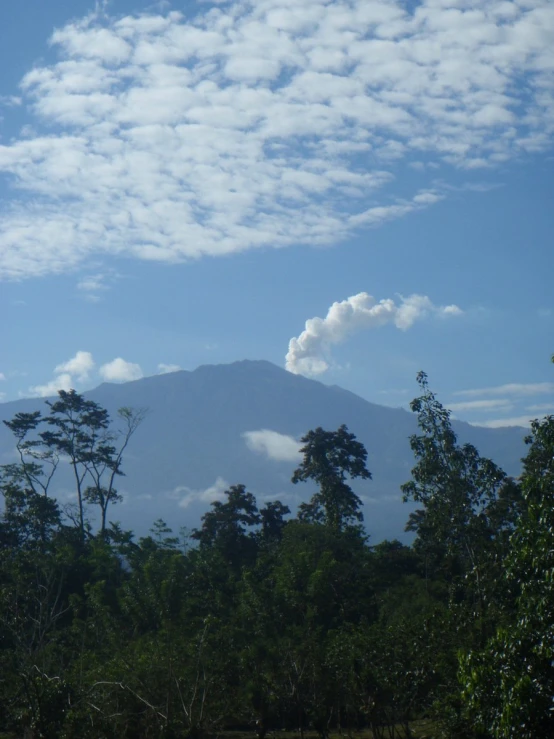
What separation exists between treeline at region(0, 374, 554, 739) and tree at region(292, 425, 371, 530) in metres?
5.19

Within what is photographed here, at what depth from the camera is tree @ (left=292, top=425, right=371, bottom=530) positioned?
133ft

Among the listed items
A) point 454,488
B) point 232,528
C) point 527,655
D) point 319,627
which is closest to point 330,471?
point 232,528

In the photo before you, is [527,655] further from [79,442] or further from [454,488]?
[79,442]

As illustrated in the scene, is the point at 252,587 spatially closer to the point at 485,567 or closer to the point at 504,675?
the point at 485,567

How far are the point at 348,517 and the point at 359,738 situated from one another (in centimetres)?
1953

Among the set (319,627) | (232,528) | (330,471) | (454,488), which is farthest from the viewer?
(330,471)

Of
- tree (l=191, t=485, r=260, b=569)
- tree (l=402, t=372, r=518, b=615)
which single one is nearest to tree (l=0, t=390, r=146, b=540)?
tree (l=191, t=485, r=260, b=569)

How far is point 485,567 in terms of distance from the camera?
1534 cm

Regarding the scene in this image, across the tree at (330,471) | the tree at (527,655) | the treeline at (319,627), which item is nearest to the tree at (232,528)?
Answer: the treeline at (319,627)

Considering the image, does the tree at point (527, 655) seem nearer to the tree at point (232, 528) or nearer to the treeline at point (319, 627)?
the treeline at point (319, 627)

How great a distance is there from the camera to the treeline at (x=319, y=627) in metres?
9.32

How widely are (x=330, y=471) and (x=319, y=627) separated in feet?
64.9

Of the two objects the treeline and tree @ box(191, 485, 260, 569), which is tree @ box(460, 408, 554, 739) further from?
tree @ box(191, 485, 260, 569)

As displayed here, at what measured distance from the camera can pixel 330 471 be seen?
41.4 metres
